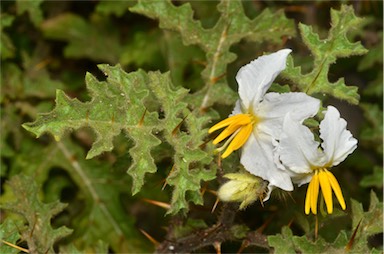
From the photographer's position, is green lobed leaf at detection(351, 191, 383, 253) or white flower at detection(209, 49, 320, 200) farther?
green lobed leaf at detection(351, 191, 383, 253)

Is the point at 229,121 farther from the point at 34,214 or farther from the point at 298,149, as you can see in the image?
the point at 34,214

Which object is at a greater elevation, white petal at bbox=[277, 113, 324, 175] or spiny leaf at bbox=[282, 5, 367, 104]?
spiny leaf at bbox=[282, 5, 367, 104]

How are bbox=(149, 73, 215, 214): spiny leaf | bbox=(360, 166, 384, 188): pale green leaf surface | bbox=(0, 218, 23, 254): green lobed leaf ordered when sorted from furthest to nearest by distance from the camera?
1. bbox=(360, 166, 384, 188): pale green leaf surface
2. bbox=(0, 218, 23, 254): green lobed leaf
3. bbox=(149, 73, 215, 214): spiny leaf

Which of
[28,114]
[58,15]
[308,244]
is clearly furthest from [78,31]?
[308,244]

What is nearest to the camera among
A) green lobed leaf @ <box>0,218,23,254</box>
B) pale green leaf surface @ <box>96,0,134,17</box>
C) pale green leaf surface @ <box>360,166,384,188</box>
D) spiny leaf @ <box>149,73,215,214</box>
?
spiny leaf @ <box>149,73,215,214</box>

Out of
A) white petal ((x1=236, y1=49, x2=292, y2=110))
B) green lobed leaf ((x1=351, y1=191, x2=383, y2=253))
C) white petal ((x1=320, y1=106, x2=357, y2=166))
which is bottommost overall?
green lobed leaf ((x1=351, y1=191, x2=383, y2=253))

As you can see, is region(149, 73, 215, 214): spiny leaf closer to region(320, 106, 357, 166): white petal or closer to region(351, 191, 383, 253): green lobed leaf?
region(320, 106, 357, 166): white petal

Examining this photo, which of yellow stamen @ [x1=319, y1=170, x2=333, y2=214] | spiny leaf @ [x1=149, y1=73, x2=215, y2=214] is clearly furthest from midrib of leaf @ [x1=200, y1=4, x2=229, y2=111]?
yellow stamen @ [x1=319, y1=170, x2=333, y2=214]
